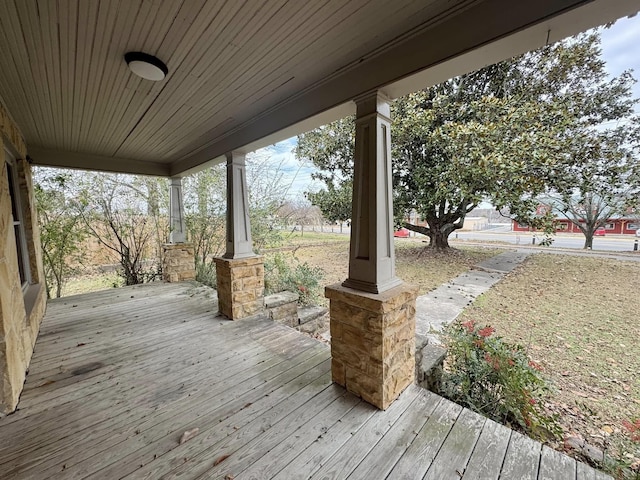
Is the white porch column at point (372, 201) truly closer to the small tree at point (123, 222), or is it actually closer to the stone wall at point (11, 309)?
the stone wall at point (11, 309)

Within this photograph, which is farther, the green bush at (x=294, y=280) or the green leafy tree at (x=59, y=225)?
the green leafy tree at (x=59, y=225)

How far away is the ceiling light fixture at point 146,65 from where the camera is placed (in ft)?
5.40

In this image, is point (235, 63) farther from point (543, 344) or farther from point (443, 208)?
point (443, 208)

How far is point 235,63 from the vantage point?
1.75m

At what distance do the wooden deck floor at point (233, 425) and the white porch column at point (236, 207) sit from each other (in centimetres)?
116

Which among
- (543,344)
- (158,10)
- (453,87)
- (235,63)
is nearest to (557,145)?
(453,87)

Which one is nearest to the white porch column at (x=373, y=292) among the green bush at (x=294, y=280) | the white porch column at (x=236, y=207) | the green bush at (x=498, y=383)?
the green bush at (x=498, y=383)

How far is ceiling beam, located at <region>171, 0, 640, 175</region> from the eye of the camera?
3.57ft

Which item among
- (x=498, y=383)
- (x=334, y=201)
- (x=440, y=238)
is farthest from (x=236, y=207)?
(x=440, y=238)

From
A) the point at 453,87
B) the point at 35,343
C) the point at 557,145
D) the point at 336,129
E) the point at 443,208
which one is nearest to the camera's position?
the point at 35,343

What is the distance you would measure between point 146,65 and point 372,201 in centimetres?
176

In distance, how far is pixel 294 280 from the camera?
3971 mm

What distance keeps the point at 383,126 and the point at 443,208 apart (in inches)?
203

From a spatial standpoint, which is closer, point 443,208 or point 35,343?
point 35,343
